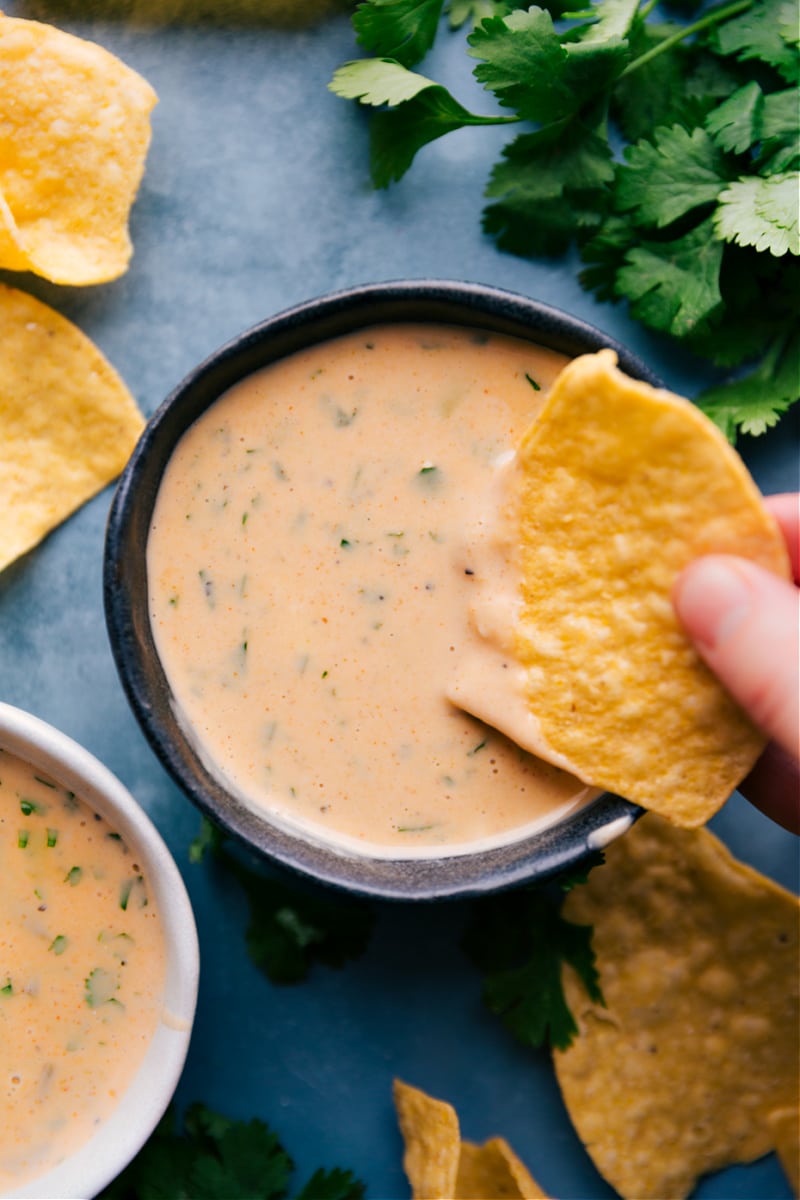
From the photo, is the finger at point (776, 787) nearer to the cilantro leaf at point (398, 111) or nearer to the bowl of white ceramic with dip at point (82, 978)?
the bowl of white ceramic with dip at point (82, 978)

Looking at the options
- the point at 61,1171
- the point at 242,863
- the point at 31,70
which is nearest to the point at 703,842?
the point at 242,863

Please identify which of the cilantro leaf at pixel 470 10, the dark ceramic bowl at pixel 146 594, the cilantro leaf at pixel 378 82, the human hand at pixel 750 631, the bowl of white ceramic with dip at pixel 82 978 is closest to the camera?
the human hand at pixel 750 631

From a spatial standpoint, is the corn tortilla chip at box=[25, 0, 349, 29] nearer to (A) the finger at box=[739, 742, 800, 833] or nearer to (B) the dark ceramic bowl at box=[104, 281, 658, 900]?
(B) the dark ceramic bowl at box=[104, 281, 658, 900]

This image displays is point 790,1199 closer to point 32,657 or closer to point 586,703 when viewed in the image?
point 586,703

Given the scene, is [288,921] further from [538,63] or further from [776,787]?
[538,63]

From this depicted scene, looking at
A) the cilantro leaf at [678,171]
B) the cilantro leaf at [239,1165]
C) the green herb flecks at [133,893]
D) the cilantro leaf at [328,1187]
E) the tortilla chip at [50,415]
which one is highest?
the cilantro leaf at [678,171]

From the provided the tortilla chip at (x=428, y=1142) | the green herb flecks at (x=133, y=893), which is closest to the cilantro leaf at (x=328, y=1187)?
the tortilla chip at (x=428, y=1142)

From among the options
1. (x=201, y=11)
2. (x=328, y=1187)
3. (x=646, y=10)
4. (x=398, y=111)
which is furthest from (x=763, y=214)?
(x=328, y=1187)
